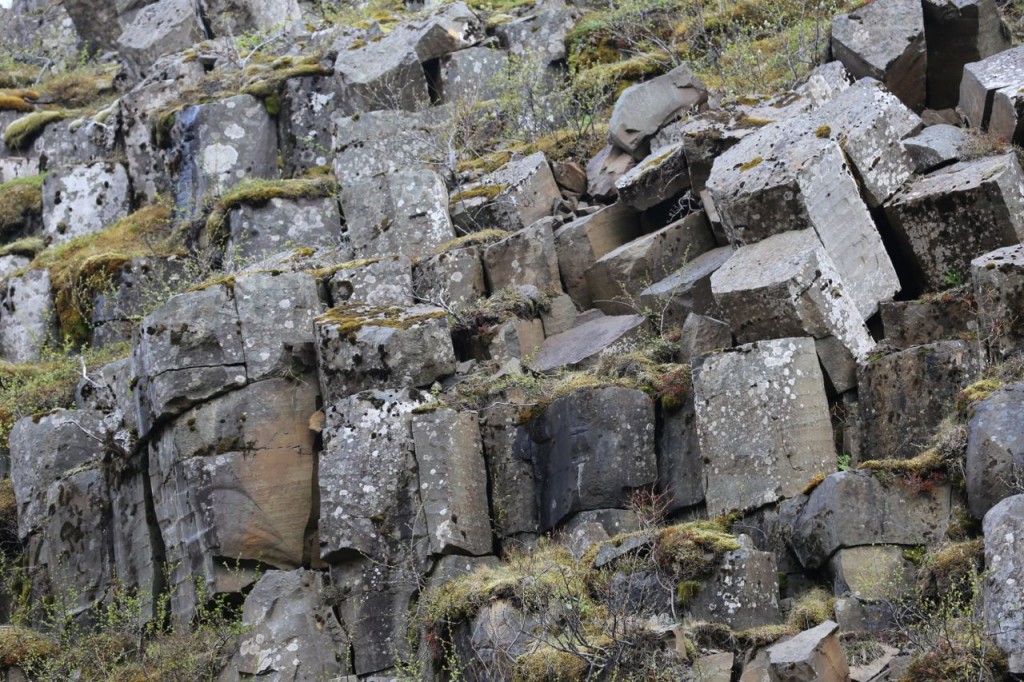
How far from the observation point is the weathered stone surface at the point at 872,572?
11688mm

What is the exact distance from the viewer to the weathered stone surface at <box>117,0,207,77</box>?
2680 centimetres

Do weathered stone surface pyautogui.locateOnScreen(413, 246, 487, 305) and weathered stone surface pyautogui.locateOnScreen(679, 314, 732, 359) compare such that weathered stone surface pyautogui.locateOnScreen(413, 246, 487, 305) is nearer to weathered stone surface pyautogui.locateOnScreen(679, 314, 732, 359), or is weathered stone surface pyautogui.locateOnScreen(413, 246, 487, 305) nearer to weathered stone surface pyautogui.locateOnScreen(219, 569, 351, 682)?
weathered stone surface pyautogui.locateOnScreen(679, 314, 732, 359)

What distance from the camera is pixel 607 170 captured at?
18609mm

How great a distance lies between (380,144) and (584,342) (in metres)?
5.79

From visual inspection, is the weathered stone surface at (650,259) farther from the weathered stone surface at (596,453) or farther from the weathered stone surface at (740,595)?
the weathered stone surface at (740,595)

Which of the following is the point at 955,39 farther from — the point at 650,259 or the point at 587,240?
the point at 587,240

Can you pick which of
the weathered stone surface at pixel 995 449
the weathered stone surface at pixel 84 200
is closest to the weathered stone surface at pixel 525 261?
the weathered stone surface at pixel 995 449

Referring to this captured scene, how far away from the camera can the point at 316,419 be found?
15.7 metres

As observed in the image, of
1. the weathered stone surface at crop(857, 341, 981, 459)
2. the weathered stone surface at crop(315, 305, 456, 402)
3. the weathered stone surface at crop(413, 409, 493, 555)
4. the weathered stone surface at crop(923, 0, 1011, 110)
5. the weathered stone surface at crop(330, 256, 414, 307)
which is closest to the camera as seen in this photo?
the weathered stone surface at crop(857, 341, 981, 459)

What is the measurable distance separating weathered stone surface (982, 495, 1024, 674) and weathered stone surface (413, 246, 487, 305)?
752cm

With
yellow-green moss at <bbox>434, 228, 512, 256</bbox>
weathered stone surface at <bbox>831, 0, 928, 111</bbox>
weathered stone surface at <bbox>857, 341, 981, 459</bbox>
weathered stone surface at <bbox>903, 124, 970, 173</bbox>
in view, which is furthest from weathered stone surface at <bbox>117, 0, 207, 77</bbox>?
weathered stone surface at <bbox>857, 341, 981, 459</bbox>

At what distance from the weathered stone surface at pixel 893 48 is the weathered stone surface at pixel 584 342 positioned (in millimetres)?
4419

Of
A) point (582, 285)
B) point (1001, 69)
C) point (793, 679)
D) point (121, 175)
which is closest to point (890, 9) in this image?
point (1001, 69)

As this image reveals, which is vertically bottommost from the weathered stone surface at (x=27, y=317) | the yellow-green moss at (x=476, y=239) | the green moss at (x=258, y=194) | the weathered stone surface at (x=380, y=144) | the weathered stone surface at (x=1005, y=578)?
the weathered stone surface at (x=27, y=317)
